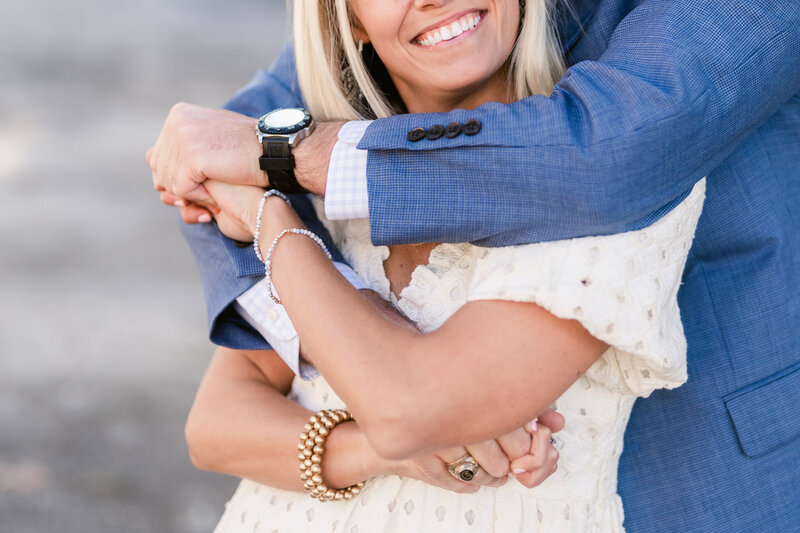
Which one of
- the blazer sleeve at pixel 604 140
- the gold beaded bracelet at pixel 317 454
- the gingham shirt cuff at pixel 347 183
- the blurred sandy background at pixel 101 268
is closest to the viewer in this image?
the blazer sleeve at pixel 604 140

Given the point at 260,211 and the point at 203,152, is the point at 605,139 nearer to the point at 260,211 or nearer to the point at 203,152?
the point at 260,211

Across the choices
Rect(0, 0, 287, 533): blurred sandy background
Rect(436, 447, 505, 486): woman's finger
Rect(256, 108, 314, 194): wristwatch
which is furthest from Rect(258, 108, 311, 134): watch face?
Rect(0, 0, 287, 533): blurred sandy background

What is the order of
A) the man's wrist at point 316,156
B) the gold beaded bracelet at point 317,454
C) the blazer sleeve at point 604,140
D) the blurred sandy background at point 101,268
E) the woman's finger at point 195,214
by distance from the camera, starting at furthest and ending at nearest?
the blurred sandy background at point 101,268 → the woman's finger at point 195,214 → the gold beaded bracelet at point 317,454 → the man's wrist at point 316,156 → the blazer sleeve at point 604,140

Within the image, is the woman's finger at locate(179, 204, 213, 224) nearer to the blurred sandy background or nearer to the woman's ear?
the woman's ear

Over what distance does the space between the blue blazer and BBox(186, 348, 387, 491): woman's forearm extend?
0.16 metres

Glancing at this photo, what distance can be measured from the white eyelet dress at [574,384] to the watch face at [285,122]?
282mm

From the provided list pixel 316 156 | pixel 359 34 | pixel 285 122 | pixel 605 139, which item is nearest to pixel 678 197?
pixel 605 139

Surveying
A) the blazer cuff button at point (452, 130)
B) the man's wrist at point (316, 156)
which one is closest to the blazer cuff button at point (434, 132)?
the blazer cuff button at point (452, 130)

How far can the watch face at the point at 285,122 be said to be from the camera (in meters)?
1.72

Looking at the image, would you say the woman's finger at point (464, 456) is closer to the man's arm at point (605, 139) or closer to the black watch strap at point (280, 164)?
the man's arm at point (605, 139)

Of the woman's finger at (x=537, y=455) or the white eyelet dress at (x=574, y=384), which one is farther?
the woman's finger at (x=537, y=455)

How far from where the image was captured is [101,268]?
5.18m

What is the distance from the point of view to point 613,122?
132 cm

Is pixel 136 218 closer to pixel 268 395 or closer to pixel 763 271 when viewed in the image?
pixel 268 395
